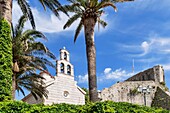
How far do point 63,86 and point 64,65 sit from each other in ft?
8.75

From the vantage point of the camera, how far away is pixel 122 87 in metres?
43.2

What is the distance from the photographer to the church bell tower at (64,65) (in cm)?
3510

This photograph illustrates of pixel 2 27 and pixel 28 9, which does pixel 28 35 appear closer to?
pixel 28 9

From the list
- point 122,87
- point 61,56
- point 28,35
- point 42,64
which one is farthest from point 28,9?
point 122,87

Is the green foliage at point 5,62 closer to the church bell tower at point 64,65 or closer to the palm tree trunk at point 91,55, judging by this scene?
the palm tree trunk at point 91,55

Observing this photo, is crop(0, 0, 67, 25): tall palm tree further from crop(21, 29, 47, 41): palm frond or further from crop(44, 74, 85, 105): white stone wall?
crop(44, 74, 85, 105): white stone wall

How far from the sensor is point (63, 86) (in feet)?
121

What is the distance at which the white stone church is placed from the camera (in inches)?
1384

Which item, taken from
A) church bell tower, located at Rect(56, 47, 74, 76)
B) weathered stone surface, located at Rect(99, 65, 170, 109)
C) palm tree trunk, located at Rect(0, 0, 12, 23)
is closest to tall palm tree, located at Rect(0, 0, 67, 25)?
palm tree trunk, located at Rect(0, 0, 12, 23)

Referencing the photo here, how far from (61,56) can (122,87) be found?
11855 millimetres

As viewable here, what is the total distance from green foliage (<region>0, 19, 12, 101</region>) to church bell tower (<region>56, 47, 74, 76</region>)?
21297 mm

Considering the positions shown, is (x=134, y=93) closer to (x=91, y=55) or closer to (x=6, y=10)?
(x=91, y=55)

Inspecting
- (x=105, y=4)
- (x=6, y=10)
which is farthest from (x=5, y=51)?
(x=105, y=4)

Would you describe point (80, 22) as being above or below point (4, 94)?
above
